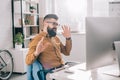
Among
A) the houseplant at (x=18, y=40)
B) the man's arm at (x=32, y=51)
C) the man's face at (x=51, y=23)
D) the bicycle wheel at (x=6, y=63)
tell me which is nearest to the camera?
the man's arm at (x=32, y=51)

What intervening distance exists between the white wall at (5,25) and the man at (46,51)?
2.48 metres

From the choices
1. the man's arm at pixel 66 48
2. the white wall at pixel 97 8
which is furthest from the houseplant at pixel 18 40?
the man's arm at pixel 66 48

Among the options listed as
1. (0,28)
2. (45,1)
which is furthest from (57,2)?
(0,28)

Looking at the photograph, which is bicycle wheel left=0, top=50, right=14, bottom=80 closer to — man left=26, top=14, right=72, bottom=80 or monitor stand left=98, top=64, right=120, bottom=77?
man left=26, top=14, right=72, bottom=80

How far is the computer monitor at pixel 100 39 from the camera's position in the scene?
1521mm

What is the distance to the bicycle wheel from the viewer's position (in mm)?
4227

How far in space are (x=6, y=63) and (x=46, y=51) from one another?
255 centimetres

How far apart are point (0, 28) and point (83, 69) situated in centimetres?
289

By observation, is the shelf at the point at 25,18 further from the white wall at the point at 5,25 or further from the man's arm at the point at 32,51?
the man's arm at the point at 32,51

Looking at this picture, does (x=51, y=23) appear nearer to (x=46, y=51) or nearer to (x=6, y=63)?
(x=46, y=51)

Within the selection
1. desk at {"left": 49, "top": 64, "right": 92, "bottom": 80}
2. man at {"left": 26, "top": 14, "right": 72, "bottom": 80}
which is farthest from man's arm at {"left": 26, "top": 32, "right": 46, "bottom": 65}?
desk at {"left": 49, "top": 64, "right": 92, "bottom": 80}

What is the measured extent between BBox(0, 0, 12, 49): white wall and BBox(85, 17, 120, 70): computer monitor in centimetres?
317

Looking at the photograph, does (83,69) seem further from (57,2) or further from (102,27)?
(57,2)

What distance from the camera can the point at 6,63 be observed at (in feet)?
14.3
